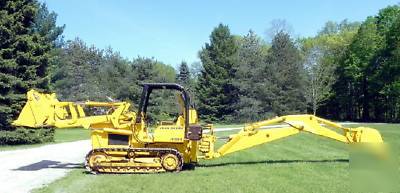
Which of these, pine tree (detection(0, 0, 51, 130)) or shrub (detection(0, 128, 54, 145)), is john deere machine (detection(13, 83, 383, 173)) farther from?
shrub (detection(0, 128, 54, 145))

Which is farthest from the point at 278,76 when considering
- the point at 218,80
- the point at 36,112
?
the point at 36,112

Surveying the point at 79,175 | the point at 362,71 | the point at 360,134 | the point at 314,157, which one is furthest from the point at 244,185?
the point at 362,71

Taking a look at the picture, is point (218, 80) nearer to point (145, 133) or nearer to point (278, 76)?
point (278, 76)

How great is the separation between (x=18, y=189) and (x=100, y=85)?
61.4m

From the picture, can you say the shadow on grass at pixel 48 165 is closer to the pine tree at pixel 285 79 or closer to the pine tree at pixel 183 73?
the pine tree at pixel 285 79

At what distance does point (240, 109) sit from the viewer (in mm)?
74562

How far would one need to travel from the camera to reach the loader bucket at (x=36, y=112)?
17.0 meters

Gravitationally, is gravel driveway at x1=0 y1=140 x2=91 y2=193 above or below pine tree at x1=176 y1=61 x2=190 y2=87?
below

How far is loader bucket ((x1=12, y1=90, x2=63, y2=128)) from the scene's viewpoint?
1703 cm

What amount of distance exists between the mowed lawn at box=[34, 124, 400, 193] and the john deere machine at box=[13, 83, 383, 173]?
597 mm

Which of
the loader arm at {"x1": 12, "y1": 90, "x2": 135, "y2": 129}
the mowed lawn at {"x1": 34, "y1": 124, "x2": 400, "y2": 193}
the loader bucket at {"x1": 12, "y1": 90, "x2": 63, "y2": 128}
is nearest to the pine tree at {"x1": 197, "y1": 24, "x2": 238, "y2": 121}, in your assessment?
the mowed lawn at {"x1": 34, "y1": 124, "x2": 400, "y2": 193}

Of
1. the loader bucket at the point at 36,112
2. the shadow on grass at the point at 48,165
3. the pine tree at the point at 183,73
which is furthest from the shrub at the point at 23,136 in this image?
the pine tree at the point at 183,73

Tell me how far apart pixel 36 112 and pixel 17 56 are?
15396 millimetres

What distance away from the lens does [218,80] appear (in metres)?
78.8
